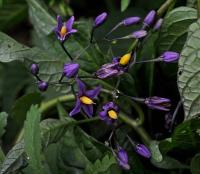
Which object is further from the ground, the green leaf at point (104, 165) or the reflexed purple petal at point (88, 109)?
the reflexed purple petal at point (88, 109)

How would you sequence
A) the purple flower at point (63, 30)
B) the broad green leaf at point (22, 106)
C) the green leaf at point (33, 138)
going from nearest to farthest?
the green leaf at point (33, 138) → the purple flower at point (63, 30) → the broad green leaf at point (22, 106)

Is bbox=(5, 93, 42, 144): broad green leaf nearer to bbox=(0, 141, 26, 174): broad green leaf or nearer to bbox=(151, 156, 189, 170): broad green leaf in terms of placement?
bbox=(0, 141, 26, 174): broad green leaf

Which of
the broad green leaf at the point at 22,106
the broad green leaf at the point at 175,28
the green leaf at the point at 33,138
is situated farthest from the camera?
the broad green leaf at the point at 22,106

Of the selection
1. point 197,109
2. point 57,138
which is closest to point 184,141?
point 197,109

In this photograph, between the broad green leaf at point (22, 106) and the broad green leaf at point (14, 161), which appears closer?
the broad green leaf at point (14, 161)

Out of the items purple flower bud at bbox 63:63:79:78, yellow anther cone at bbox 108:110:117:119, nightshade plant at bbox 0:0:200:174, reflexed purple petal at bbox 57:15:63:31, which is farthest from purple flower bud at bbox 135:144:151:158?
reflexed purple petal at bbox 57:15:63:31

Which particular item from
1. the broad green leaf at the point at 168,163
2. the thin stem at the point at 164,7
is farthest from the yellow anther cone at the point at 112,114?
the thin stem at the point at 164,7

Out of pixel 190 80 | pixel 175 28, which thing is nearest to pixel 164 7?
pixel 175 28

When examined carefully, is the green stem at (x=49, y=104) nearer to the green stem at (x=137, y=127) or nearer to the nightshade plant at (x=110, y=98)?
the nightshade plant at (x=110, y=98)

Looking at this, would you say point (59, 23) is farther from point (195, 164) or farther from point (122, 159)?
point (195, 164)
